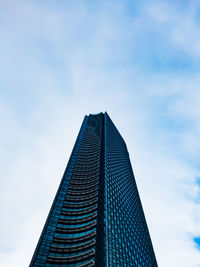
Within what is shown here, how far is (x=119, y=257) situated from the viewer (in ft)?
180

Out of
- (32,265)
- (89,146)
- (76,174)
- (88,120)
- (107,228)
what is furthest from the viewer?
(88,120)

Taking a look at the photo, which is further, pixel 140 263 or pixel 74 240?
pixel 140 263

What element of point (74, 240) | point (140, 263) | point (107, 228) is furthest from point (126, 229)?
point (74, 240)

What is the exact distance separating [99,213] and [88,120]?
108 m

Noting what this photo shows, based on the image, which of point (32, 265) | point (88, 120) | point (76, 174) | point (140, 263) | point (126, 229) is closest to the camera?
point (32, 265)

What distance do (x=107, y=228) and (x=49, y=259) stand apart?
1792 cm

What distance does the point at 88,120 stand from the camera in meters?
165

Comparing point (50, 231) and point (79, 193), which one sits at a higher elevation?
point (79, 193)

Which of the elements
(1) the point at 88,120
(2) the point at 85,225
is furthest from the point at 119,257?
(1) the point at 88,120

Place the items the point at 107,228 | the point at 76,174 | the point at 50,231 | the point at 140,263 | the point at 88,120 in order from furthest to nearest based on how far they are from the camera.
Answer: the point at 88,120
the point at 76,174
the point at 140,263
the point at 107,228
the point at 50,231

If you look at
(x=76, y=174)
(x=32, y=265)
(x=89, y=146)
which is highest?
(x=89, y=146)

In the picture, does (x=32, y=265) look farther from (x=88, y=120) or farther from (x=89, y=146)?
A: (x=88, y=120)

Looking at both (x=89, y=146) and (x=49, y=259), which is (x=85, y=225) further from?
(x=89, y=146)

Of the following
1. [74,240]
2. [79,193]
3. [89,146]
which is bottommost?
[74,240]
